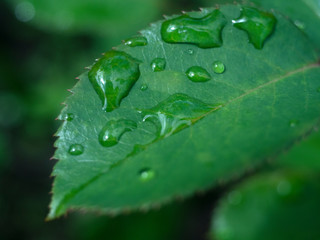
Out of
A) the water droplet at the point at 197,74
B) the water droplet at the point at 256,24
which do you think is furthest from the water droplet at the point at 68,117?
the water droplet at the point at 256,24

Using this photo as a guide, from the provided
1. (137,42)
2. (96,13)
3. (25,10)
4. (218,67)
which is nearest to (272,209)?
(218,67)

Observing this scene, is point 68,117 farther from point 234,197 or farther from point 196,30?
point 234,197

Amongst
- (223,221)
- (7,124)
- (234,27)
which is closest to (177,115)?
(234,27)

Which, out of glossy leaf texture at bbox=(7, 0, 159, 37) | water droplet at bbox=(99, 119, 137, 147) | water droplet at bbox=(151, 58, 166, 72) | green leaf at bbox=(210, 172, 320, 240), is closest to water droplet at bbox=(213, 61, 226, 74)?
water droplet at bbox=(151, 58, 166, 72)

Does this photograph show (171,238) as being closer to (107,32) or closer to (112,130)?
(107,32)

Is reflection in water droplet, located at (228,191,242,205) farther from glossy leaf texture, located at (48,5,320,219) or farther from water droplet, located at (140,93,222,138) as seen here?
water droplet, located at (140,93,222,138)

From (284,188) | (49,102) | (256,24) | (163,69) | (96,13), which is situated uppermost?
(256,24)
